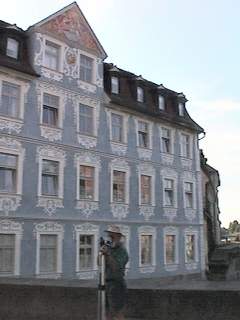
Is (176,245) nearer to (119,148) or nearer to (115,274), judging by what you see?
(119,148)

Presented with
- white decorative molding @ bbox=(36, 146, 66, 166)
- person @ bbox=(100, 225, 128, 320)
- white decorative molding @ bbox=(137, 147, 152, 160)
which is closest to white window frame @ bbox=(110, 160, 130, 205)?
white decorative molding @ bbox=(137, 147, 152, 160)

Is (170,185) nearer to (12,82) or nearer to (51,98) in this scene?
(51,98)

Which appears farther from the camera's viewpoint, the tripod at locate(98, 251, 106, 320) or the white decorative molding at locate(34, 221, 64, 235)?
the white decorative molding at locate(34, 221, 64, 235)

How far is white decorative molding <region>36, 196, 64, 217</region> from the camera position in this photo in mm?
22641

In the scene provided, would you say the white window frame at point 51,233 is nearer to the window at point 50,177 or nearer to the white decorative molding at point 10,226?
the white decorative molding at point 10,226

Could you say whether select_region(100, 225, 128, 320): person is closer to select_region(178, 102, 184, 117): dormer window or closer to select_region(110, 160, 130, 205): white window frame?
select_region(110, 160, 130, 205): white window frame

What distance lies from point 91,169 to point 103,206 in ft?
6.43

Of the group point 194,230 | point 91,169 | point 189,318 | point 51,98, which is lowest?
point 189,318

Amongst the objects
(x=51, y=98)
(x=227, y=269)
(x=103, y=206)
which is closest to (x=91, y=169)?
(x=103, y=206)

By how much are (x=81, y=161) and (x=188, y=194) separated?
408 inches

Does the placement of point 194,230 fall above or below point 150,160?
below

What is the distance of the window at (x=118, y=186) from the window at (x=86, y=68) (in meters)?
5.02

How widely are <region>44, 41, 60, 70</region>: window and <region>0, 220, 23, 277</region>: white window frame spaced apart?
766 centimetres

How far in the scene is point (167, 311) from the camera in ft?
28.5
